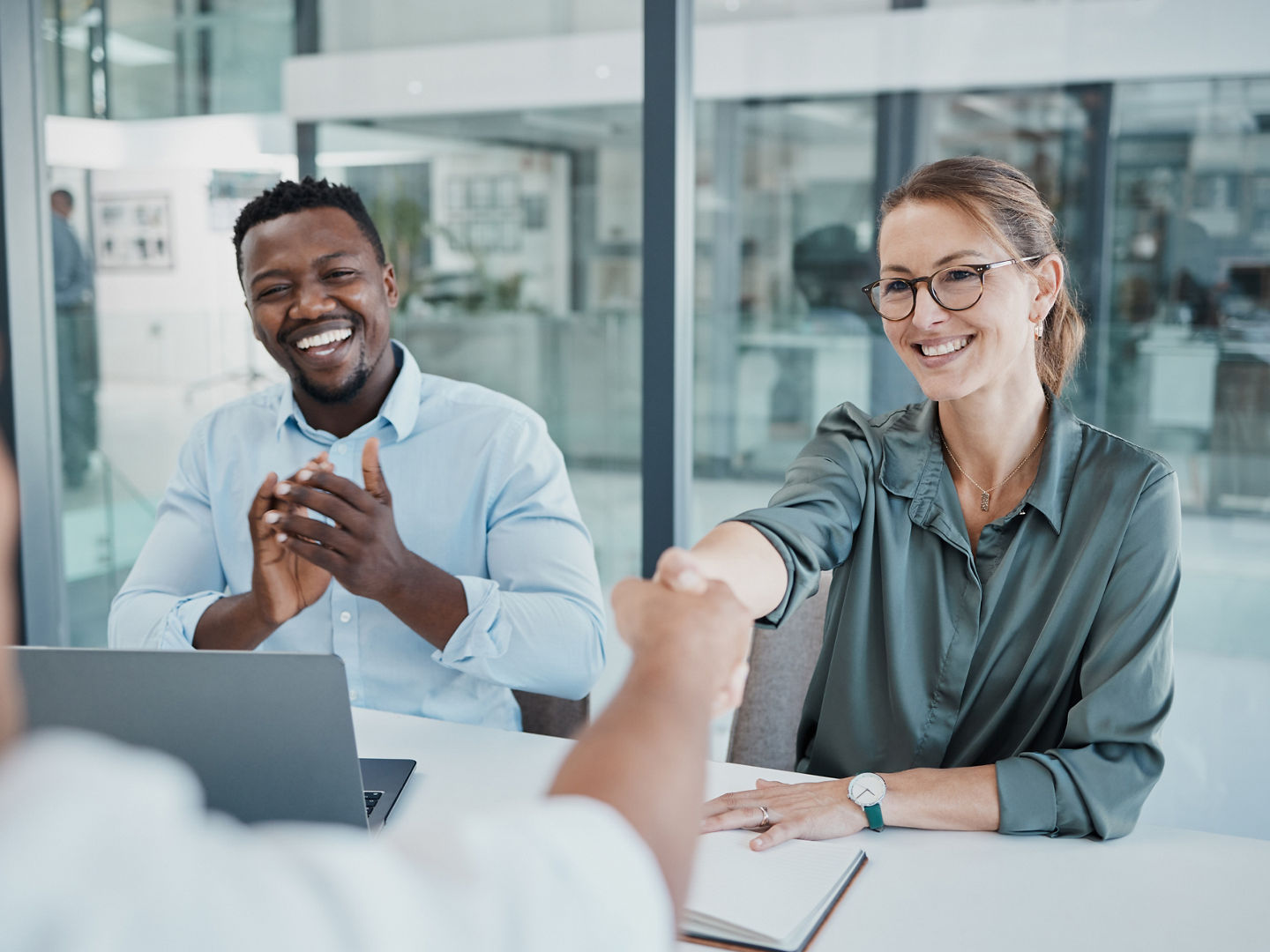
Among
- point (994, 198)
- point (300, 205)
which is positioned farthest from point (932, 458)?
point (300, 205)

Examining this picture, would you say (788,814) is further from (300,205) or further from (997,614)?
(300,205)

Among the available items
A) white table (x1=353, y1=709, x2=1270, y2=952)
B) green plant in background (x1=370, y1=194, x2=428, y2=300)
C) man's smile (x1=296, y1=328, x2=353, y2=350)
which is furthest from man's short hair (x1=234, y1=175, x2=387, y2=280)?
white table (x1=353, y1=709, x2=1270, y2=952)

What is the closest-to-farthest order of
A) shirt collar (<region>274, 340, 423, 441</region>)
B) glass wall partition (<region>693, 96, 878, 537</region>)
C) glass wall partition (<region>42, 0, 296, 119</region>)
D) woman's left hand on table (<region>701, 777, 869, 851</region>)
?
1. woman's left hand on table (<region>701, 777, 869, 851</region>)
2. shirt collar (<region>274, 340, 423, 441</region>)
3. glass wall partition (<region>693, 96, 878, 537</region>)
4. glass wall partition (<region>42, 0, 296, 119</region>)

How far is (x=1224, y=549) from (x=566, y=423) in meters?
1.61

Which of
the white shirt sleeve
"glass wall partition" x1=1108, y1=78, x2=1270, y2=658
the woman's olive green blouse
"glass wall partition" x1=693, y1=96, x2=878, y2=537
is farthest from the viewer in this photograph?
"glass wall partition" x1=693, y1=96, x2=878, y2=537

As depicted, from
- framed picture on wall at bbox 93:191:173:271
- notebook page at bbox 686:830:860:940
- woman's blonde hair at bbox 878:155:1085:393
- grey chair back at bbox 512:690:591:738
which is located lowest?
grey chair back at bbox 512:690:591:738

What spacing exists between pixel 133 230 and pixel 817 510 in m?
2.66

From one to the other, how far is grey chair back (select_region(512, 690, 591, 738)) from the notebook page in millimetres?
653

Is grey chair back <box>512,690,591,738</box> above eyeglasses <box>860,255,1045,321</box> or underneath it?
underneath

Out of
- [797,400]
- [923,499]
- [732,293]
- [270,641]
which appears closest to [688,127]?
[732,293]

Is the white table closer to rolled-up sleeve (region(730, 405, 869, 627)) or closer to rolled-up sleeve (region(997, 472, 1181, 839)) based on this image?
rolled-up sleeve (region(997, 472, 1181, 839))

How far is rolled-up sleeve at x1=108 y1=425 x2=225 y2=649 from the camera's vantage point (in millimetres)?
1842

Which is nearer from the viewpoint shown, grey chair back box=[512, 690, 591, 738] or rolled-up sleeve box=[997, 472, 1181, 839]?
rolled-up sleeve box=[997, 472, 1181, 839]

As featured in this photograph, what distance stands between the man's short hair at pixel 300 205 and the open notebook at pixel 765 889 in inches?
56.1
